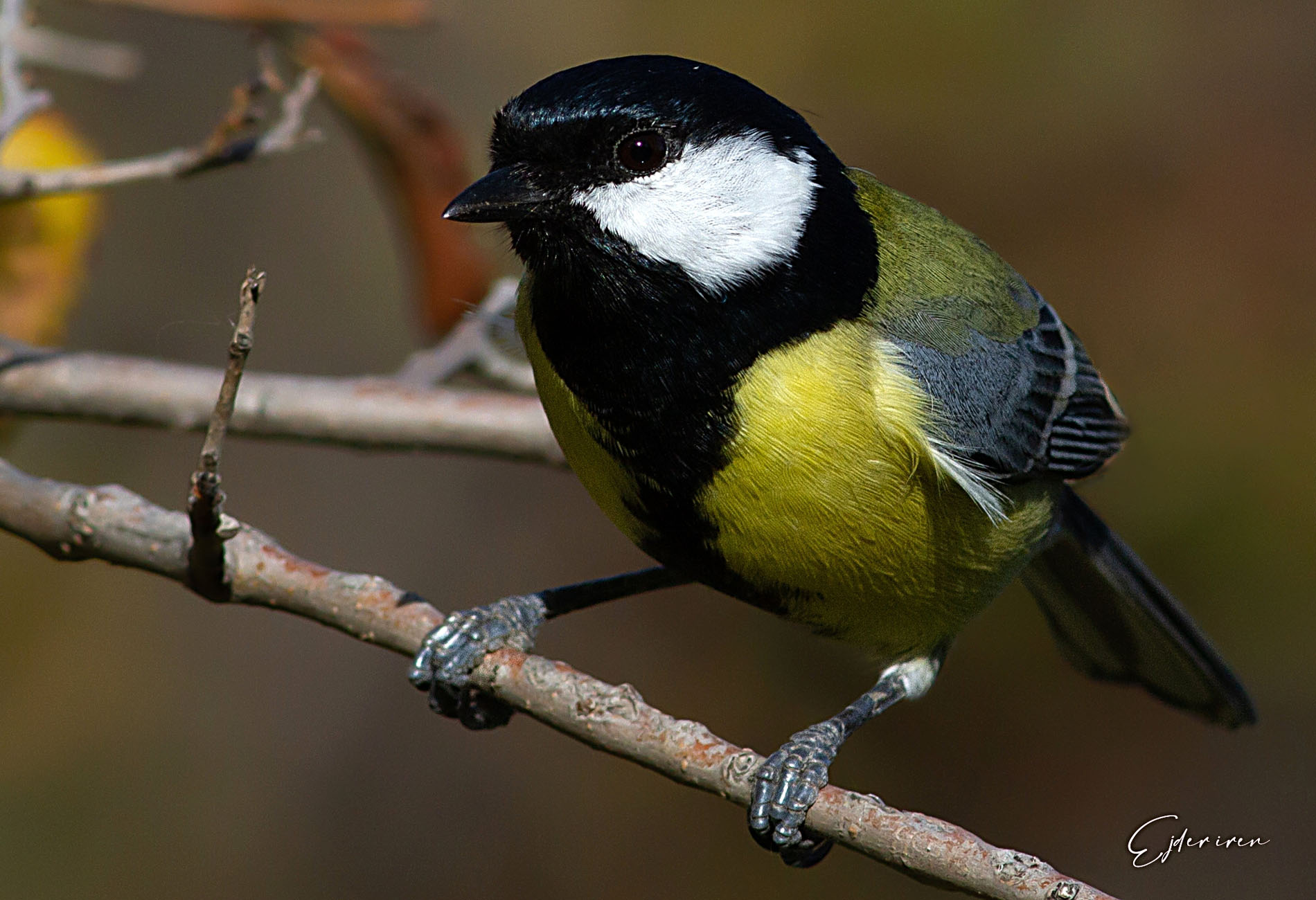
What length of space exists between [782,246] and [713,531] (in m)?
0.52

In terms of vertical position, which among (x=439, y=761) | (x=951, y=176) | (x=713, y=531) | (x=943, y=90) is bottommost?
(x=439, y=761)

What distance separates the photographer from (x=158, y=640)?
4.91m

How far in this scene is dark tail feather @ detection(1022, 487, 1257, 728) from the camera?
3.11 metres

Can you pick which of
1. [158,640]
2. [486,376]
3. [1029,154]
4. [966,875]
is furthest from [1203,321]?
[158,640]

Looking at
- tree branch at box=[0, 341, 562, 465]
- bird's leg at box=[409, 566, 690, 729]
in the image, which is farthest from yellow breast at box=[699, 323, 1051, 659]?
tree branch at box=[0, 341, 562, 465]

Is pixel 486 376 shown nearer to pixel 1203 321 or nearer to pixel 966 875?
pixel 966 875

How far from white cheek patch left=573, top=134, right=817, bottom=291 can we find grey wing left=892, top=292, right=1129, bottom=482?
0.33 m

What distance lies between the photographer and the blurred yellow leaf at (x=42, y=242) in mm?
2805

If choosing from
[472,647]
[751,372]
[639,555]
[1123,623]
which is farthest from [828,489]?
[639,555]

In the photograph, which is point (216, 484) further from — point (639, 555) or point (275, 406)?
point (639, 555)

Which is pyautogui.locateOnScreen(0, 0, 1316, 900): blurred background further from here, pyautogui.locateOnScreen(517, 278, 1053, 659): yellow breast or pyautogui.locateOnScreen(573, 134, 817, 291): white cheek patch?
pyautogui.locateOnScreen(573, 134, 817, 291): white cheek patch

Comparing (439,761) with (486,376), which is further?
(439,761)

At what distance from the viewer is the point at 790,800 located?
2.14 m

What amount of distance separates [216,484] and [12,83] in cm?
122
